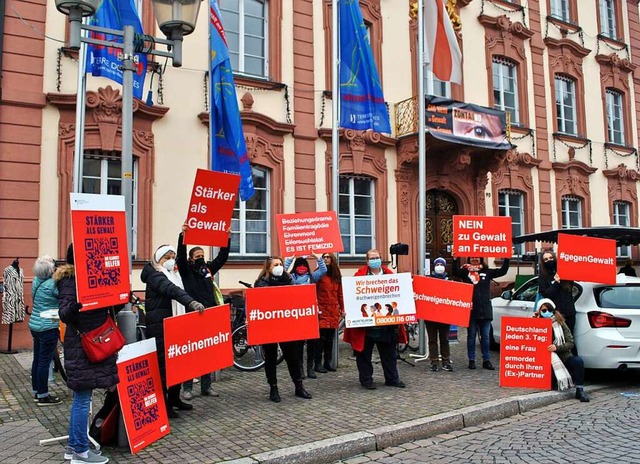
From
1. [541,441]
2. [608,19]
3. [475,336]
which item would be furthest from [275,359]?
[608,19]

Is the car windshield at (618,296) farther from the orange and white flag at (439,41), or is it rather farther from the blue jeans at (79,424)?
the blue jeans at (79,424)

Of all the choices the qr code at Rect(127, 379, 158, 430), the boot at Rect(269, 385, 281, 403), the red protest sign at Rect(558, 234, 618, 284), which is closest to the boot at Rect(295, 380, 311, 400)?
the boot at Rect(269, 385, 281, 403)

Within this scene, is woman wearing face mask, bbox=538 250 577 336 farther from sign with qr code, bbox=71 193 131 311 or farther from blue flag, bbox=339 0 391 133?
sign with qr code, bbox=71 193 131 311

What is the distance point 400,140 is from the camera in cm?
1437

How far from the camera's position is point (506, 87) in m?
17.5

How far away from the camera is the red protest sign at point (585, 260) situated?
25.7ft

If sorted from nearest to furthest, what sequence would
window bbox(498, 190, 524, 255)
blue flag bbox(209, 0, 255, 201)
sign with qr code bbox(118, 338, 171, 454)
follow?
sign with qr code bbox(118, 338, 171, 454) < blue flag bbox(209, 0, 255, 201) < window bbox(498, 190, 524, 255)

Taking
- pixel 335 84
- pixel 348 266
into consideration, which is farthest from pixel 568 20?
pixel 335 84

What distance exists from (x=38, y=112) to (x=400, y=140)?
26.0 ft

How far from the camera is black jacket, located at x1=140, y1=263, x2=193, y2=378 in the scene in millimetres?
5703

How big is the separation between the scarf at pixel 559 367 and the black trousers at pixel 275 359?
3.19 m

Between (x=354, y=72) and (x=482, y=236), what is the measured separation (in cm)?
338

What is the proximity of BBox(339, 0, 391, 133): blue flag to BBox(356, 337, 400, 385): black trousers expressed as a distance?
3.86 metres

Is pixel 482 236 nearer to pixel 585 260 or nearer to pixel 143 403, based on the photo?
pixel 585 260
